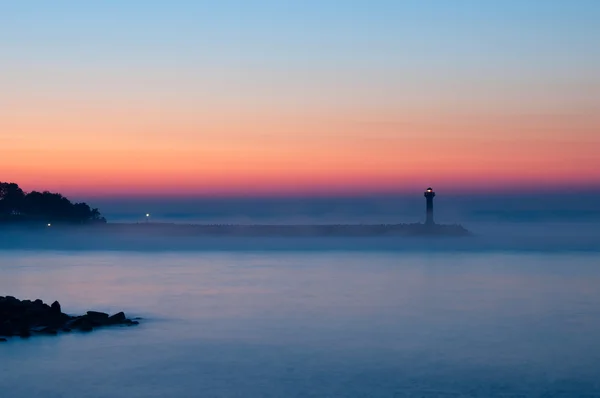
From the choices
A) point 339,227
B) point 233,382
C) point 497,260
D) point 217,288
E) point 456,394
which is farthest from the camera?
point 339,227

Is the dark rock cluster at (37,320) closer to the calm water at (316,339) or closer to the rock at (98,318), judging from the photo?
the rock at (98,318)

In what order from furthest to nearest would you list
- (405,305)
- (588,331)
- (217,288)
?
1. (217,288)
2. (405,305)
3. (588,331)

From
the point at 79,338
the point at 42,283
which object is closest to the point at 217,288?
the point at 42,283

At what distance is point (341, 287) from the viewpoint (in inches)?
822

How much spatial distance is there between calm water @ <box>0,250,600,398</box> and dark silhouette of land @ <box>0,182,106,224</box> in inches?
1077

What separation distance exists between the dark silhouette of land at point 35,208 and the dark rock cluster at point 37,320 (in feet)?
130

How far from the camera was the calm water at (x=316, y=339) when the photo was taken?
940 cm

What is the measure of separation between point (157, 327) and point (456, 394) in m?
6.25

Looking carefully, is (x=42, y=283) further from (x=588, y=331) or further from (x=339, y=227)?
(x=339, y=227)

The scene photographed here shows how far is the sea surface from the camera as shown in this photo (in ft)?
30.9

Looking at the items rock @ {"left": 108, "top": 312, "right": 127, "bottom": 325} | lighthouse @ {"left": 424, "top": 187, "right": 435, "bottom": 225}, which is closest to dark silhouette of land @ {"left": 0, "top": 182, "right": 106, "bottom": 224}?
lighthouse @ {"left": 424, "top": 187, "right": 435, "bottom": 225}

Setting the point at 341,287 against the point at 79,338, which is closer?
the point at 79,338

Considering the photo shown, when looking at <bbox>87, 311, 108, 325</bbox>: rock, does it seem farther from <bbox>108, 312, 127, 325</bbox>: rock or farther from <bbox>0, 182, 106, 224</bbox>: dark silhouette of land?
<bbox>0, 182, 106, 224</bbox>: dark silhouette of land

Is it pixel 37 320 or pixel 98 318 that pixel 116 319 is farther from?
pixel 37 320
